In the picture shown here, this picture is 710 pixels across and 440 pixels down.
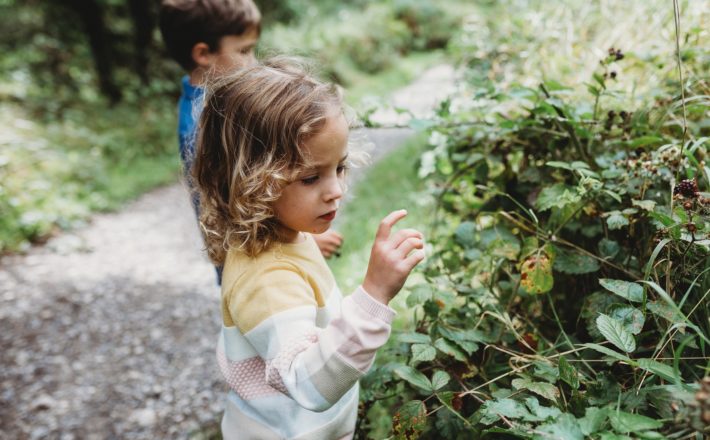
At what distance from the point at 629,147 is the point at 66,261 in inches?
177

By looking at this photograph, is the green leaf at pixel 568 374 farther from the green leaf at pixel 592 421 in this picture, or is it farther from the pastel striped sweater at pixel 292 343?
the pastel striped sweater at pixel 292 343

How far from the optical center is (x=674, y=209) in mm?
1206

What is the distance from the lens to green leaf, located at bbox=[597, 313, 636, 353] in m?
1.04

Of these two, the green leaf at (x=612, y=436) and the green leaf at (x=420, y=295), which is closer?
the green leaf at (x=612, y=436)

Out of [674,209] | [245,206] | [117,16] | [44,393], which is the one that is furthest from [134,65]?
[674,209]

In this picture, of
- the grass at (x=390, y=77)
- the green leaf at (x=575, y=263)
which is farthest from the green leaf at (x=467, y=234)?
the grass at (x=390, y=77)

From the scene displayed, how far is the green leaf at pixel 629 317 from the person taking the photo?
1.10 meters

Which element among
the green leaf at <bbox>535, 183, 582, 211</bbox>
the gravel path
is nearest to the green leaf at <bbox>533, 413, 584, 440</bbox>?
the green leaf at <bbox>535, 183, 582, 211</bbox>

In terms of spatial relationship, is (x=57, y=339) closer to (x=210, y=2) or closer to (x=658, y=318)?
(x=210, y=2)

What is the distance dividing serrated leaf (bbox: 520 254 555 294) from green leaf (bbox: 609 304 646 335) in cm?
23

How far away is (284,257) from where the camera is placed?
4.33 ft

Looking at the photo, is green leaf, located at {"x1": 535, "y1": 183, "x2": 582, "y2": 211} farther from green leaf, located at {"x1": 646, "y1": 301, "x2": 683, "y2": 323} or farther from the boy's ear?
the boy's ear

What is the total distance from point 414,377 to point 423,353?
0.25ft

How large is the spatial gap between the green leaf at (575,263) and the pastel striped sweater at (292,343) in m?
0.64
